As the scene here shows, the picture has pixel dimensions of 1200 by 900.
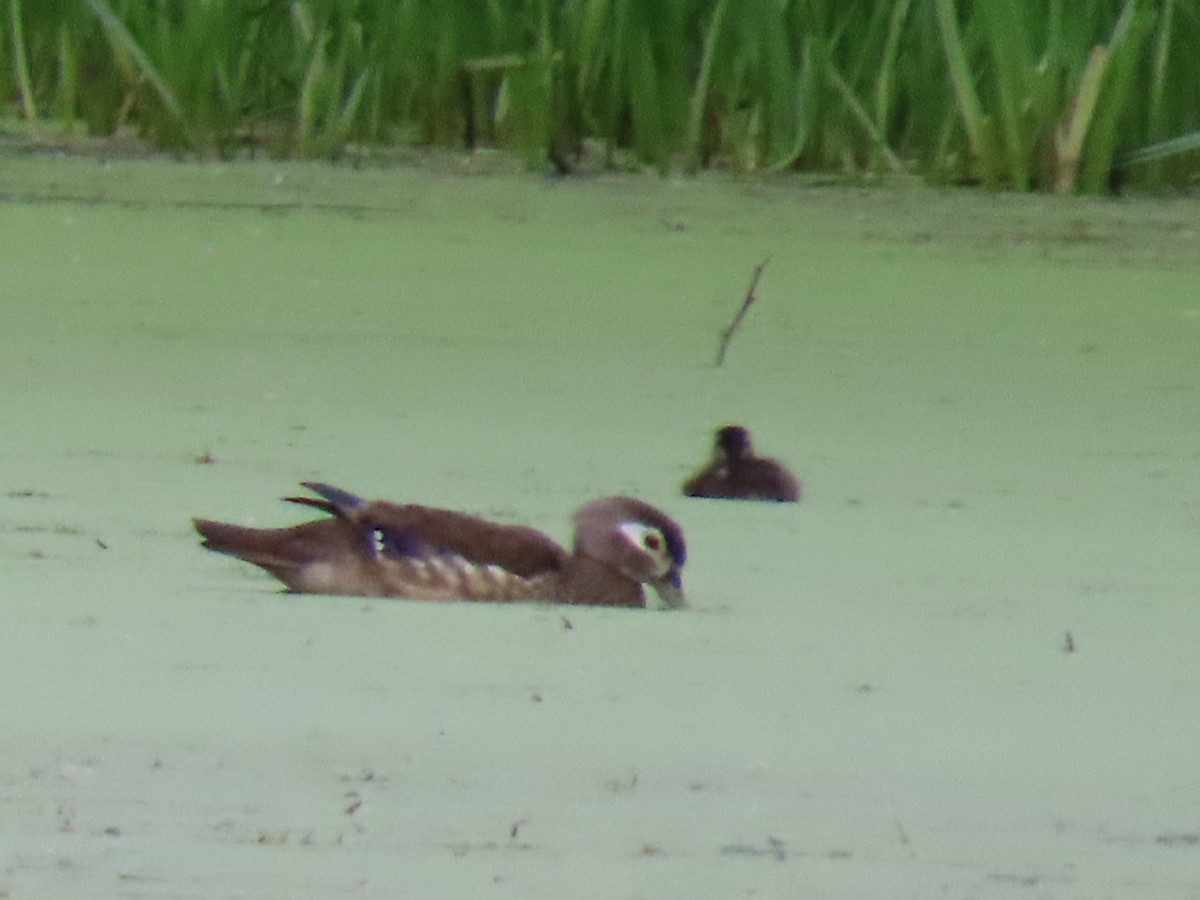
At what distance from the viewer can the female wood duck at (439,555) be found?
9.11ft

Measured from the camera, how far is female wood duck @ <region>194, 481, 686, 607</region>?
2777mm

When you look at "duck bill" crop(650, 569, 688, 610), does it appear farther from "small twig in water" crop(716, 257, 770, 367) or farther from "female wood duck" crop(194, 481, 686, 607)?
"small twig in water" crop(716, 257, 770, 367)

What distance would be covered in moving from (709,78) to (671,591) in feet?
8.47

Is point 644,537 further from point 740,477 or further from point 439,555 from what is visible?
point 740,477

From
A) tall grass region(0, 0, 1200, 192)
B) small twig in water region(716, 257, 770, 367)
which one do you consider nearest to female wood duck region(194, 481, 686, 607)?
small twig in water region(716, 257, 770, 367)

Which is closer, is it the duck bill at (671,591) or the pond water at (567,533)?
the pond water at (567,533)

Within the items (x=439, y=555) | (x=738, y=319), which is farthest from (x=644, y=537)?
(x=738, y=319)

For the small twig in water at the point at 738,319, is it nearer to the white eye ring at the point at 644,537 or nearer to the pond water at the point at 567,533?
the pond water at the point at 567,533

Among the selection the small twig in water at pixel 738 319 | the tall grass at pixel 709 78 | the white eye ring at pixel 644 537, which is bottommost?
the small twig in water at pixel 738 319

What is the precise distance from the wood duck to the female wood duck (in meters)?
0.34

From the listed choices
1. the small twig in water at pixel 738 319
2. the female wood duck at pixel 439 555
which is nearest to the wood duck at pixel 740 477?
the female wood duck at pixel 439 555

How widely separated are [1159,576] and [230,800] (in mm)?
1233

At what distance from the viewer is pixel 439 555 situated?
2787 millimetres

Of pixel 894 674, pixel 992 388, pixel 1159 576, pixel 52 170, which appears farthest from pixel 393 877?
pixel 52 170
